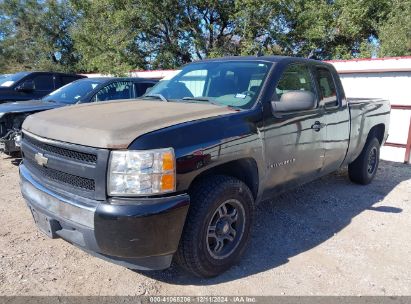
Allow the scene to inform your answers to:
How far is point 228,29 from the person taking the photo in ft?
60.1

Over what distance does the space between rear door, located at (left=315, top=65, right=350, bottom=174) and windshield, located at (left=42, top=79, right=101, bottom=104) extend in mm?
4328

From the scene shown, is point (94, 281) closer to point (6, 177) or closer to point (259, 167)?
point (259, 167)

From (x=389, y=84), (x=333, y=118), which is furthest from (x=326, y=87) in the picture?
(x=389, y=84)

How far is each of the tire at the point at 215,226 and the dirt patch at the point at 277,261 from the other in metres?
0.19

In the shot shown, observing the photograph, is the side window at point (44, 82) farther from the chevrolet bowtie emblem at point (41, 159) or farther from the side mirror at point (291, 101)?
the side mirror at point (291, 101)

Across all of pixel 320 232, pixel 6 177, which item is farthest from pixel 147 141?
pixel 6 177

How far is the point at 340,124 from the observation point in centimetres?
456

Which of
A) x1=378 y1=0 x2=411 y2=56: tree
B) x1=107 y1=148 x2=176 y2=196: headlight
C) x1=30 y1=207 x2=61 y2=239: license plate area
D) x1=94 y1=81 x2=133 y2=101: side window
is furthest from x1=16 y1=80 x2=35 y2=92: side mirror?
x1=378 y1=0 x2=411 y2=56: tree

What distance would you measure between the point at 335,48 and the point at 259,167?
51.9 feet

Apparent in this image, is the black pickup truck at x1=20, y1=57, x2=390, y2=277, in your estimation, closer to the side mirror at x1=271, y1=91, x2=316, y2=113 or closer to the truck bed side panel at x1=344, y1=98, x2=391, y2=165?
the side mirror at x1=271, y1=91, x2=316, y2=113

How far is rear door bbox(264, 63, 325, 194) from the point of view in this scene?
347 cm

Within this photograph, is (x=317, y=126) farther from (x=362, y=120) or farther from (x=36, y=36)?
(x=36, y=36)

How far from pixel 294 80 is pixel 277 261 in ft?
6.43

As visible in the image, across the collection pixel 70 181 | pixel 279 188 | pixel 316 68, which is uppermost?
pixel 316 68
